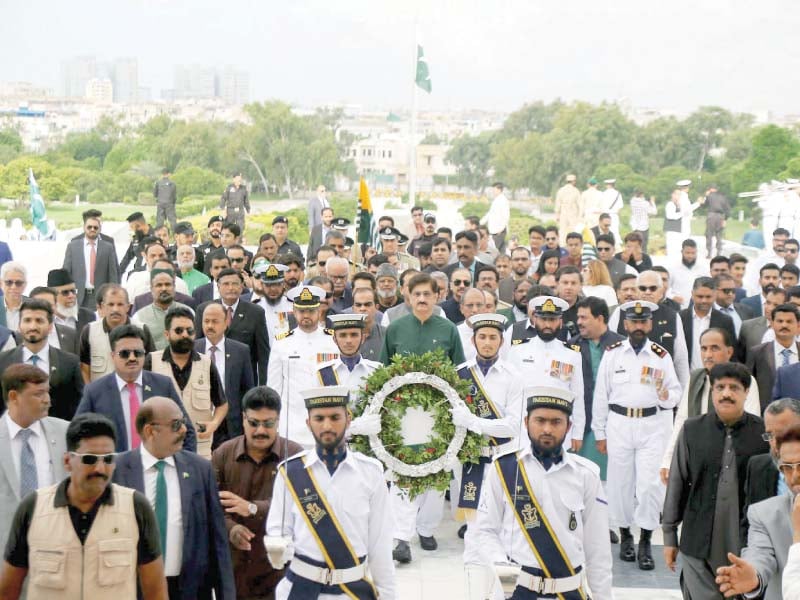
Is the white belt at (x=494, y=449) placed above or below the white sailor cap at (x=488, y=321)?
below

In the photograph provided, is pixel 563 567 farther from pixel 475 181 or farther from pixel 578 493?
pixel 475 181

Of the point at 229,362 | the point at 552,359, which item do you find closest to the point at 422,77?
the point at 552,359

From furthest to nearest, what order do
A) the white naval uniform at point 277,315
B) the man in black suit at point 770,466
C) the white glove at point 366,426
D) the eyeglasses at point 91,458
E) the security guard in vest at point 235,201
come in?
the security guard in vest at point 235,201 → the white naval uniform at point 277,315 → the white glove at point 366,426 → the man in black suit at point 770,466 → the eyeglasses at point 91,458

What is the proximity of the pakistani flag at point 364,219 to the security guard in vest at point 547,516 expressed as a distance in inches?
367

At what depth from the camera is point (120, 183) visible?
39.5m

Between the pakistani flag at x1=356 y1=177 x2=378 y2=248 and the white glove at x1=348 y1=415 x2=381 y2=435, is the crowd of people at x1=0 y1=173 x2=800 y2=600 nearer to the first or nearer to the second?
the white glove at x1=348 y1=415 x2=381 y2=435

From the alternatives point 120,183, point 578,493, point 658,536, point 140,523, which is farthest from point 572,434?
point 120,183

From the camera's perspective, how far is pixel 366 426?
25.5ft

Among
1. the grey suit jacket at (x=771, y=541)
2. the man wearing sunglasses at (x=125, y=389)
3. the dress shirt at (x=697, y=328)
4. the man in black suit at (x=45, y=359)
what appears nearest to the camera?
the grey suit jacket at (x=771, y=541)

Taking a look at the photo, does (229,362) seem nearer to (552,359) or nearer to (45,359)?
(45,359)

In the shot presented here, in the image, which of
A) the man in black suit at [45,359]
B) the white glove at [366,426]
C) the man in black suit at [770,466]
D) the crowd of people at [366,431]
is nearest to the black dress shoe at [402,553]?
the crowd of people at [366,431]

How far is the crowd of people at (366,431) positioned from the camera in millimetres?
5523

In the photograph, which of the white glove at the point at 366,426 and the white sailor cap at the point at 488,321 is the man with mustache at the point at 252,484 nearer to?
the white glove at the point at 366,426

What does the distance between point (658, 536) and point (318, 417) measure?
5.00m
